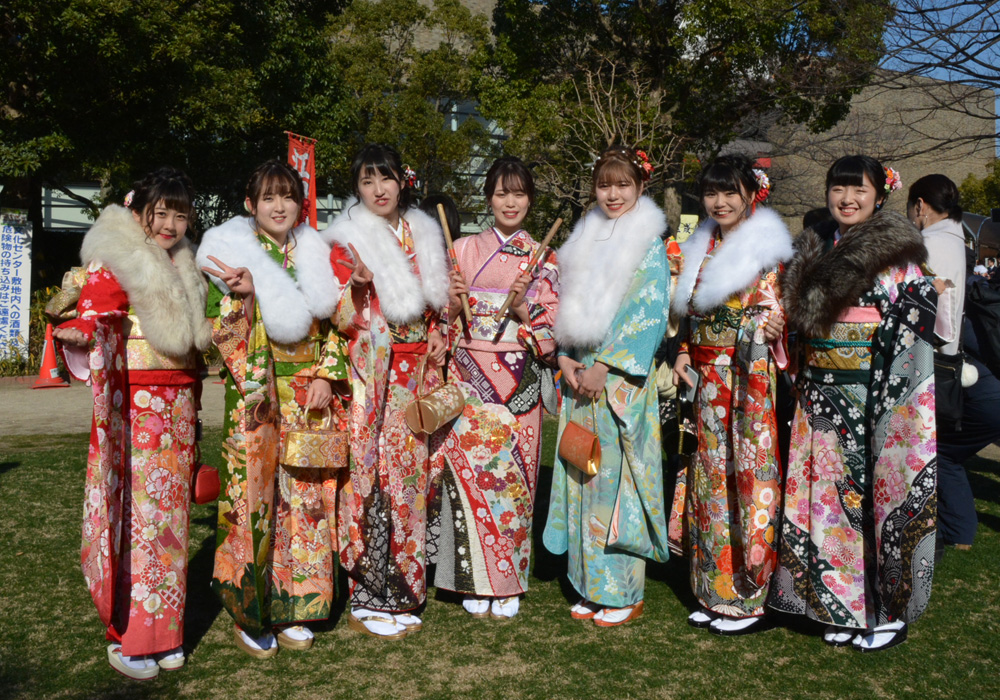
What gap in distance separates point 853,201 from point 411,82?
12.9m

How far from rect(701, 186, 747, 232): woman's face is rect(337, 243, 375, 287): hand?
4.80ft

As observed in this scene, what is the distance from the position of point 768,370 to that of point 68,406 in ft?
27.5

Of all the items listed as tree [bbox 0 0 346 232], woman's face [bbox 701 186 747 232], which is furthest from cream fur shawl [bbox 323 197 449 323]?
tree [bbox 0 0 346 232]

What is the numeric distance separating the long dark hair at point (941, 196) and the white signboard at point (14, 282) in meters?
10.9

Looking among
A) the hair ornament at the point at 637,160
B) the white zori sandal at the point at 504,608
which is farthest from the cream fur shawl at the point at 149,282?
the hair ornament at the point at 637,160

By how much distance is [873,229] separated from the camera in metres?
3.05

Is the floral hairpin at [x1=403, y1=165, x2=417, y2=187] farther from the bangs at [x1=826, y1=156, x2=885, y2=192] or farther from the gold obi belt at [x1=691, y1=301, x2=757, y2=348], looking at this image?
the bangs at [x1=826, y1=156, x2=885, y2=192]

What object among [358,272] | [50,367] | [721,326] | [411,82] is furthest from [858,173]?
[411,82]

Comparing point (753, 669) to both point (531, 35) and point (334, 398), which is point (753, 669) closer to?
point (334, 398)

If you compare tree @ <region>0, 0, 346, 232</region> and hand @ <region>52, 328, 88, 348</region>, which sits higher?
tree @ <region>0, 0, 346, 232</region>

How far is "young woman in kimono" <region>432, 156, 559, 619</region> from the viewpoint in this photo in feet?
11.4

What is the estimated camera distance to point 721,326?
10.8 feet

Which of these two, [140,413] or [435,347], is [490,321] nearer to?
[435,347]

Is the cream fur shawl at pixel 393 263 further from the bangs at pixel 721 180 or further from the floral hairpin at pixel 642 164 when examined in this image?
the bangs at pixel 721 180
